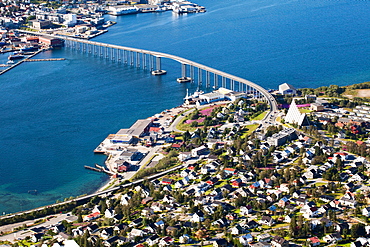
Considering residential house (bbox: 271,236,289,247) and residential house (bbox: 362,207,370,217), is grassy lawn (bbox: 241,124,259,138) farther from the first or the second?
residential house (bbox: 271,236,289,247)

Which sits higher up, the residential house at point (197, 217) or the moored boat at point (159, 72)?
the moored boat at point (159, 72)

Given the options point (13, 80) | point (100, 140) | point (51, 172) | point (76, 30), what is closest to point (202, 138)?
point (100, 140)

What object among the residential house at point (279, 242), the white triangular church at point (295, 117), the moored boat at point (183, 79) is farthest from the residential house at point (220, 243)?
the moored boat at point (183, 79)

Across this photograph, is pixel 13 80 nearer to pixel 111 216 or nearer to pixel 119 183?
pixel 119 183

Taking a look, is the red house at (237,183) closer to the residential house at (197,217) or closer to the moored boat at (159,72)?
the residential house at (197,217)

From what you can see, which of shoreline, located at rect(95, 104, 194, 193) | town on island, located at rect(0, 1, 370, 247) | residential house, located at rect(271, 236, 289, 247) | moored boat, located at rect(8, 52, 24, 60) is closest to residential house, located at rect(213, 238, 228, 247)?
town on island, located at rect(0, 1, 370, 247)
